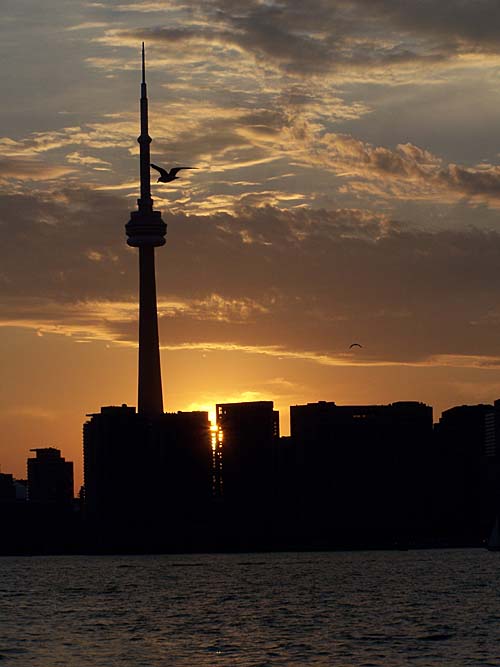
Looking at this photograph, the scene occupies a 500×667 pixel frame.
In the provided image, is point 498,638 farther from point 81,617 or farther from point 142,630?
point 81,617

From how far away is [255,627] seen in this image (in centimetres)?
14988

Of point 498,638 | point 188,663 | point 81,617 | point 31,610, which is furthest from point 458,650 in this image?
point 31,610

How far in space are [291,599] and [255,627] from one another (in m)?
48.4

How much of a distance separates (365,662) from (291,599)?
264ft

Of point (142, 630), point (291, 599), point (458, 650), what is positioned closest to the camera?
point (458, 650)

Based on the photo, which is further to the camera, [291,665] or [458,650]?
[458,650]

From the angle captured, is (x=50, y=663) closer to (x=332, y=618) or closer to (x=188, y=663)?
(x=188, y=663)

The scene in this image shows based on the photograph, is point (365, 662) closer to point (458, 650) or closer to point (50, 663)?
point (458, 650)

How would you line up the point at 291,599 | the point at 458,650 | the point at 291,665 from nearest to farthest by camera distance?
1. the point at 291,665
2. the point at 458,650
3. the point at 291,599

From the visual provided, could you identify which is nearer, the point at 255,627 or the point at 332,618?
the point at 255,627

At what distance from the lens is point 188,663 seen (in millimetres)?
119125

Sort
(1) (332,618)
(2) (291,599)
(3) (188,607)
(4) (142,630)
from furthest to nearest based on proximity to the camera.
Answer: (2) (291,599), (3) (188,607), (1) (332,618), (4) (142,630)

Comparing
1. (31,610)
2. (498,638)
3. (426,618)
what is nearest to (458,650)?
(498,638)

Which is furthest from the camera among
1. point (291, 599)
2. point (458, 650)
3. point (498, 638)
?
point (291, 599)
